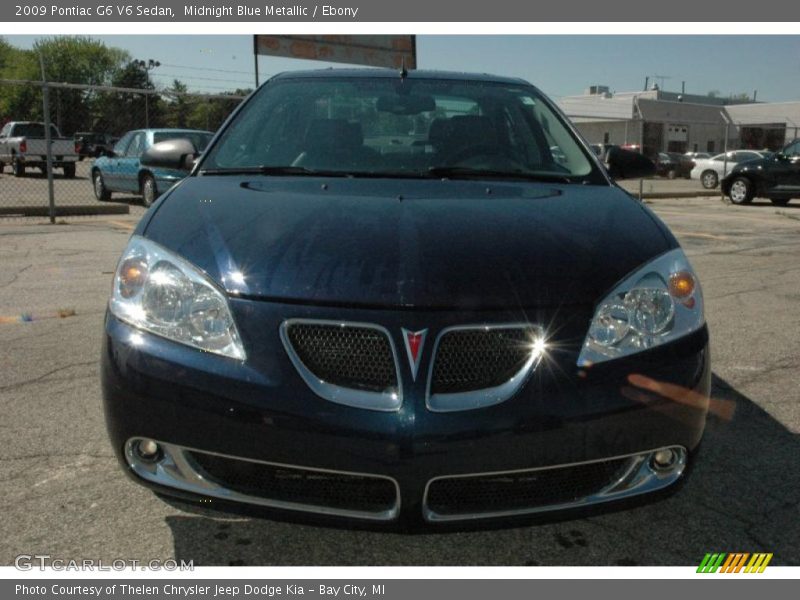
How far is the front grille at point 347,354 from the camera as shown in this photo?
2078 mm

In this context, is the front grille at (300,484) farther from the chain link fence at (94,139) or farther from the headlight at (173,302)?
the chain link fence at (94,139)

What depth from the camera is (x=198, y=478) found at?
2.19 metres

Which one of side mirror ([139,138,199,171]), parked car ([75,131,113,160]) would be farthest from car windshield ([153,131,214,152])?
parked car ([75,131,113,160])

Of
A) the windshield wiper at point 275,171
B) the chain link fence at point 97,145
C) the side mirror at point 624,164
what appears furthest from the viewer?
the chain link fence at point 97,145

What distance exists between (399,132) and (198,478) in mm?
1887

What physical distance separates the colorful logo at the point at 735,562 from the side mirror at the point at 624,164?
6.33ft

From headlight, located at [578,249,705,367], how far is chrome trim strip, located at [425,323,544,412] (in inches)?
6.6

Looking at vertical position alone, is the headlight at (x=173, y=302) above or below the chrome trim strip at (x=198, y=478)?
above

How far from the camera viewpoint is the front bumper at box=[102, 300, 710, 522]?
2.03m

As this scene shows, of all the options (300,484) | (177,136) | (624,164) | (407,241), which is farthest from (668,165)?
(300,484)

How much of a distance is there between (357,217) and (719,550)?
157 cm

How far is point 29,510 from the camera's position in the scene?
2668 mm

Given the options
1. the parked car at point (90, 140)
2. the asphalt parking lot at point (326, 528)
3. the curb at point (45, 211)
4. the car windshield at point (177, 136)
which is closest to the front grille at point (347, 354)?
the asphalt parking lot at point (326, 528)

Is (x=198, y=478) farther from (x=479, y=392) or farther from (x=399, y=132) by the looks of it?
(x=399, y=132)
